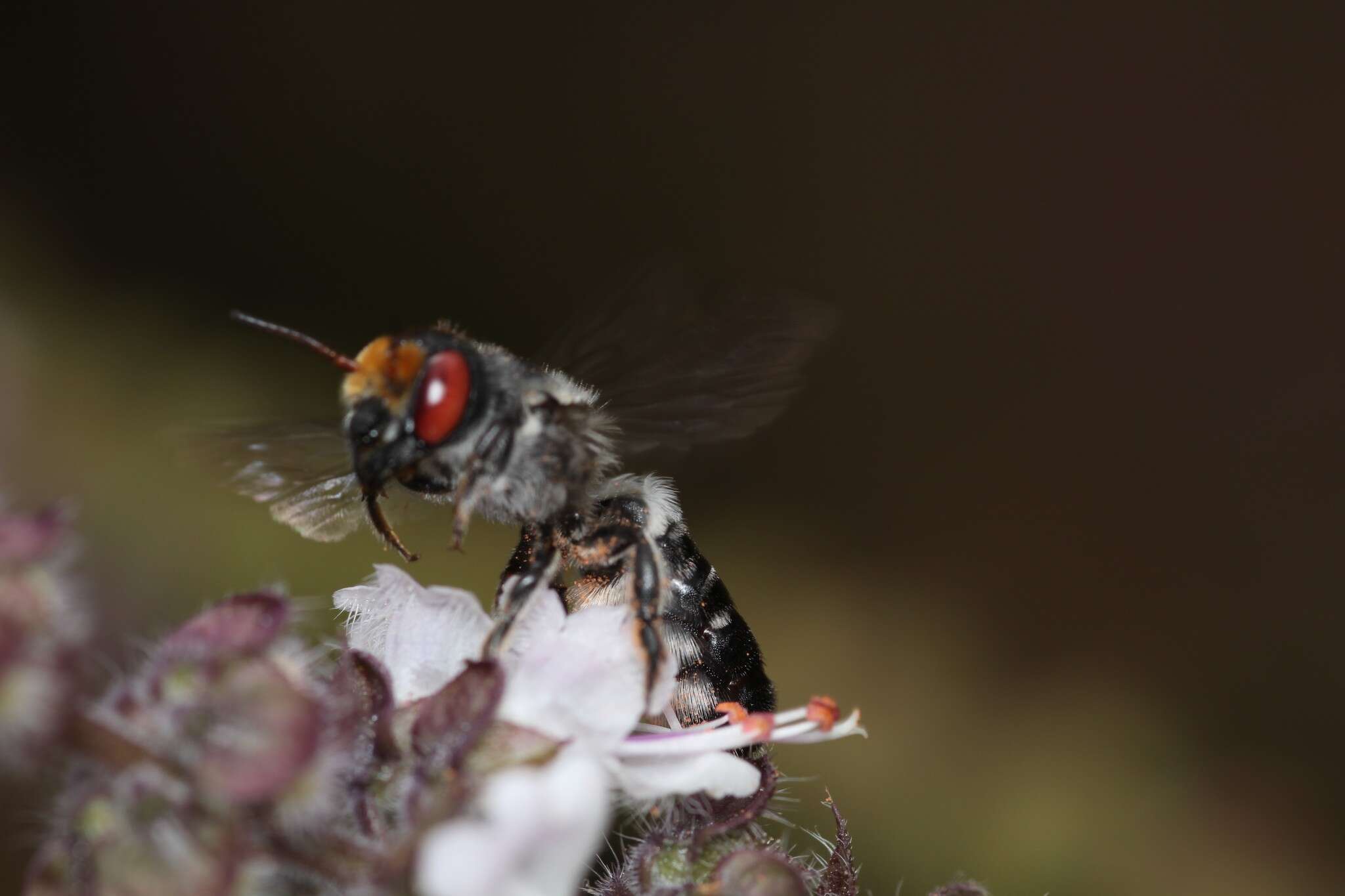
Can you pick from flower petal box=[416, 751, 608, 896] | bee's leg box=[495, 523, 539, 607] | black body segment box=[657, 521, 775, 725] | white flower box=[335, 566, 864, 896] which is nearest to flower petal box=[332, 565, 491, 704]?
white flower box=[335, 566, 864, 896]

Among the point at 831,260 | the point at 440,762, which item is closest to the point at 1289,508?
the point at 831,260

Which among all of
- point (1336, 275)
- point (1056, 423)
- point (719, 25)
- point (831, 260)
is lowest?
point (1056, 423)

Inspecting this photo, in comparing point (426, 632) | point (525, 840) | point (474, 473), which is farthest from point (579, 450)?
point (525, 840)

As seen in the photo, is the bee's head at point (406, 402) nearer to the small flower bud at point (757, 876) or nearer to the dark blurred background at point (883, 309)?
the small flower bud at point (757, 876)

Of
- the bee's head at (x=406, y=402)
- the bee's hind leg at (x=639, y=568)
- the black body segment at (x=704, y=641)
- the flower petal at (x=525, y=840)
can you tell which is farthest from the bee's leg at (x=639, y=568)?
the flower petal at (x=525, y=840)

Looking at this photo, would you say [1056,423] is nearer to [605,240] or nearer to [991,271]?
[991,271]

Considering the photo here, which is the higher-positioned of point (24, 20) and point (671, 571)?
point (24, 20)

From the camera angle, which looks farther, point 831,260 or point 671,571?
point 831,260
